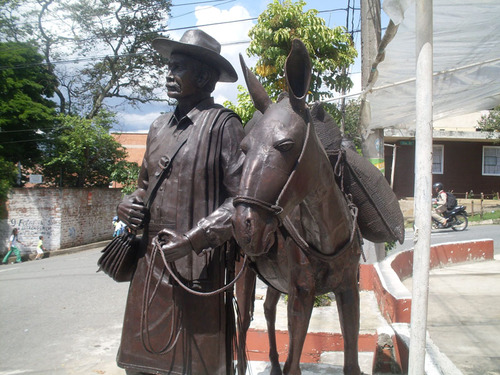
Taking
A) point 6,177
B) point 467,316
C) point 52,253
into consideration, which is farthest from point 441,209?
point 6,177

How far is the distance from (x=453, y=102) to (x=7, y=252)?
16.3m

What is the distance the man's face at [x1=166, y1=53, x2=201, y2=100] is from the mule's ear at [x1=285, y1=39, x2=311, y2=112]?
0.75m

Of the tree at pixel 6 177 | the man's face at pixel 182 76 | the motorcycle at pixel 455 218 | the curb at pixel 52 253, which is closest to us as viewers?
the man's face at pixel 182 76

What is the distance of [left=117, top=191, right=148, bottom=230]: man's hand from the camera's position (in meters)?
2.40

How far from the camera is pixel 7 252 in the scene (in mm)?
16938

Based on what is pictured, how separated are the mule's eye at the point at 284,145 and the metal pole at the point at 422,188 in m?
0.70

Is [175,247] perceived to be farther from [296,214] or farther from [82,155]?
[82,155]

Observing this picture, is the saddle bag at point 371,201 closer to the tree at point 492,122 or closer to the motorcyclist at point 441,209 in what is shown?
the motorcyclist at point 441,209

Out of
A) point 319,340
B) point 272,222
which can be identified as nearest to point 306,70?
point 272,222

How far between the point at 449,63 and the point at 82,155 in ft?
59.3

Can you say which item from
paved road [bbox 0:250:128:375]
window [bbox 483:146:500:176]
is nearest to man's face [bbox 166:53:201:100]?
paved road [bbox 0:250:128:375]

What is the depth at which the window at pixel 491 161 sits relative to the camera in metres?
22.1

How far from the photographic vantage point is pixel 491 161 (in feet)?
72.8

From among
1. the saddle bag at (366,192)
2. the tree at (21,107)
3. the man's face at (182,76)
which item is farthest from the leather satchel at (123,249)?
the tree at (21,107)
